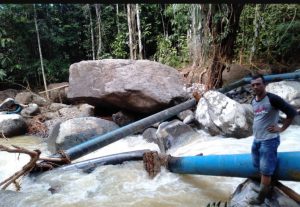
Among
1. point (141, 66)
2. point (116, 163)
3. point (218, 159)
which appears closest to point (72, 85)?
point (141, 66)

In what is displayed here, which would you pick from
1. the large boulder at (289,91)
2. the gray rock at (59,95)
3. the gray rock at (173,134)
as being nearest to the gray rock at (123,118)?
the gray rock at (173,134)

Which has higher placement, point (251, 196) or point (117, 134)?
point (251, 196)

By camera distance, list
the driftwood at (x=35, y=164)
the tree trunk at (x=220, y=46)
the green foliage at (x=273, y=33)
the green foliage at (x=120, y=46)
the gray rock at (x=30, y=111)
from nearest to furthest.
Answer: the driftwood at (x=35, y=164)
the tree trunk at (x=220, y=46)
the gray rock at (x=30, y=111)
the green foliage at (x=273, y=33)
the green foliage at (x=120, y=46)

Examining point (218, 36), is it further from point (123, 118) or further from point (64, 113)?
point (64, 113)

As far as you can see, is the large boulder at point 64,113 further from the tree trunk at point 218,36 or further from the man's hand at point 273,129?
the man's hand at point 273,129

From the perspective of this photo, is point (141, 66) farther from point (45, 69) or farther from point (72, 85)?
point (45, 69)

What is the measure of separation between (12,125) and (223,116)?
5.70 meters

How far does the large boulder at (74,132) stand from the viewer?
6.46 meters

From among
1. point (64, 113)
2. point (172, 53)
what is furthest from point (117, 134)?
point (172, 53)

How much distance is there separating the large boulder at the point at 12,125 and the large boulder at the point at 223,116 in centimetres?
504

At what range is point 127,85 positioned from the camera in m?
7.39

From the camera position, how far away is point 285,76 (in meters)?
8.02

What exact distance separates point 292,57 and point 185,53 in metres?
4.12

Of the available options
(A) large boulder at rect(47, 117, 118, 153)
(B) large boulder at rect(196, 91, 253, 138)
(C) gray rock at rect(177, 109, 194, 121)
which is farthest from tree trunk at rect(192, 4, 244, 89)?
(A) large boulder at rect(47, 117, 118, 153)
